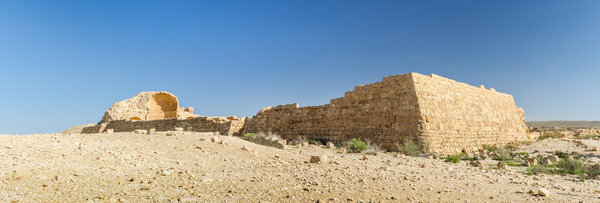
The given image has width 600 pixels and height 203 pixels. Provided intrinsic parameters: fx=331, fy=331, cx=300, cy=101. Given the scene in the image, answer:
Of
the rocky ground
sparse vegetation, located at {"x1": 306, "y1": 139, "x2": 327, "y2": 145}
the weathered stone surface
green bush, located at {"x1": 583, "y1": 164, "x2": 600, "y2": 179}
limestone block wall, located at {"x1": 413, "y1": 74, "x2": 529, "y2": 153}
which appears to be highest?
the weathered stone surface

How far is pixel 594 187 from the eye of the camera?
569 centimetres

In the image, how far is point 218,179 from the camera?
14.4 feet

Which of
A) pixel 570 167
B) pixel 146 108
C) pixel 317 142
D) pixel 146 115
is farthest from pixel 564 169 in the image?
pixel 146 108

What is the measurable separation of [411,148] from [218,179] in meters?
7.19

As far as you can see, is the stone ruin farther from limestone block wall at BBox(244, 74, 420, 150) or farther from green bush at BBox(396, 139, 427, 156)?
green bush at BBox(396, 139, 427, 156)

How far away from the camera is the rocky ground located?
3617 mm

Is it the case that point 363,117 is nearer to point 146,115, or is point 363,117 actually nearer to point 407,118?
point 407,118

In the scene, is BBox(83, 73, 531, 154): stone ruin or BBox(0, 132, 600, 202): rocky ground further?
BBox(83, 73, 531, 154): stone ruin

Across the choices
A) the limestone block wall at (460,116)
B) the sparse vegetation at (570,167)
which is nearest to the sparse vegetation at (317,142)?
the limestone block wall at (460,116)

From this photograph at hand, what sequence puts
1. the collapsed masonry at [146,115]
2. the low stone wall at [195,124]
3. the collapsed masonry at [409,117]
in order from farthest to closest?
the collapsed masonry at [146,115] → the low stone wall at [195,124] → the collapsed masonry at [409,117]

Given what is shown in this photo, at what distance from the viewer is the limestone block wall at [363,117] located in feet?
36.8

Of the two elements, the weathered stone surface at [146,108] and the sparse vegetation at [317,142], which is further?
the weathered stone surface at [146,108]

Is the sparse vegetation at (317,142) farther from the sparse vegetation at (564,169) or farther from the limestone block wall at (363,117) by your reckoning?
the sparse vegetation at (564,169)

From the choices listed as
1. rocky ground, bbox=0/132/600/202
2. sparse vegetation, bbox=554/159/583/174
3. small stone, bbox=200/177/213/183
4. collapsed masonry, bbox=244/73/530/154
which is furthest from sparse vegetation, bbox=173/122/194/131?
sparse vegetation, bbox=554/159/583/174
